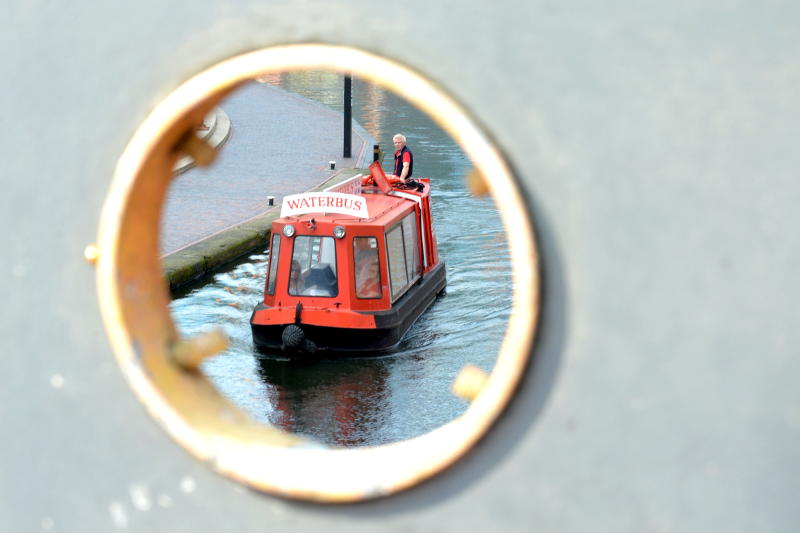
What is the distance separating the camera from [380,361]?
12617mm

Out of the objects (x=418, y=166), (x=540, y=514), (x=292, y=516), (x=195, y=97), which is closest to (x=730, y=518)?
(x=540, y=514)

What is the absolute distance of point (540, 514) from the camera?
271 centimetres

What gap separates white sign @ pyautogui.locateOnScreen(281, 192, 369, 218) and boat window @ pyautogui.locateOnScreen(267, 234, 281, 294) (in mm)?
308

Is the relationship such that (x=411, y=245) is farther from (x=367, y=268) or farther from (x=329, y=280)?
(x=329, y=280)

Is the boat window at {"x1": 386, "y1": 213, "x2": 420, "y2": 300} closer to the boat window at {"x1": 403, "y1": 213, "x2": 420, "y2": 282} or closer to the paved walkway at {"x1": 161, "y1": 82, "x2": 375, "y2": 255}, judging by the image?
the boat window at {"x1": 403, "y1": 213, "x2": 420, "y2": 282}

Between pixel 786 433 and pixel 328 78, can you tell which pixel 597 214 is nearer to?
pixel 786 433

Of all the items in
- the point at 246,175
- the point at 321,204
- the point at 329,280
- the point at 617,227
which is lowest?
the point at 246,175

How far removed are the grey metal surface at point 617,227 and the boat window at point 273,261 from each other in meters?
9.27

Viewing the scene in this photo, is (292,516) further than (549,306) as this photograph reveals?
Yes

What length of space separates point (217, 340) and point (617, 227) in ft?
4.21

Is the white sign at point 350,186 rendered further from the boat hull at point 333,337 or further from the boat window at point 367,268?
the boat hull at point 333,337

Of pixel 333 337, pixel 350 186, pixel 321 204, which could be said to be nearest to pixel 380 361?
pixel 333 337

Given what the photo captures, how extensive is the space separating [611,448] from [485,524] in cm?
38

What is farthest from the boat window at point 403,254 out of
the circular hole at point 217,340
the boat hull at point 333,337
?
the circular hole at point 217,340
